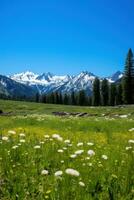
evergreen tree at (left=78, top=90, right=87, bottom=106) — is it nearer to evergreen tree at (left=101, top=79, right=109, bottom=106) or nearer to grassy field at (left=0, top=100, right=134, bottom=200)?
evergreen tree at (left=101, top=79, right=109, bottom=106)

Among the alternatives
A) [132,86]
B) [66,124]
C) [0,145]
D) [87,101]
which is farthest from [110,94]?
[0,145]

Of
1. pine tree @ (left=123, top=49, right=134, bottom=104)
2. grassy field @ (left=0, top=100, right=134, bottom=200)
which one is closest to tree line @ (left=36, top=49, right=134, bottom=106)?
pine tree @ (left=123, top=49, right=134, bottom=104)

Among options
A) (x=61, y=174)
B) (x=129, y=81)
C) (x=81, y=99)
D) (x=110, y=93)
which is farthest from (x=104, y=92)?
(x=61, y=174)

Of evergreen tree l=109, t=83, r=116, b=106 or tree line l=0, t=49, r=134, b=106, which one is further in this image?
evergreen tree l=109, t=83, r=116, b=106

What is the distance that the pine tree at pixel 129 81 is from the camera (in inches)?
4289

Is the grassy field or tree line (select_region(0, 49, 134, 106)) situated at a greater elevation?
tree line (select_region(0, 49, 134, 106))

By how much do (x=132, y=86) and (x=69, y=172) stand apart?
105307 mm

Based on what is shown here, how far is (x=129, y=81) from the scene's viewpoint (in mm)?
109562

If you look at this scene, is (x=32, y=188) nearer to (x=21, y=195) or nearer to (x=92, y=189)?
(x=21, y=195)

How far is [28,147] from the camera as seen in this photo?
35.1 feet

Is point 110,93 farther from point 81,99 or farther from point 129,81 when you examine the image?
point 129,81

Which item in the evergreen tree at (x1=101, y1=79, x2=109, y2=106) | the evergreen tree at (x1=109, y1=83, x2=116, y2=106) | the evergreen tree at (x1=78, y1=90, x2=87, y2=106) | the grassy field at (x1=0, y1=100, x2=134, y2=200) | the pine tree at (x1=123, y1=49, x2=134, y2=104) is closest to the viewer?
the grassy field at (x1=0, y1=100, x2=134, y2=200)

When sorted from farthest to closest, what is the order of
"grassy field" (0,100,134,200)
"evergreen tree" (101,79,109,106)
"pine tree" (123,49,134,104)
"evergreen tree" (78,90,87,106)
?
"evergreen tree" (78,90,87,106)
"evergreen tree" (101,79,109,106)
"pine tree" (123,49,134,104)
"grassy field" (0,100,134,200)

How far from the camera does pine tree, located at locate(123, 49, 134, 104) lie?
109 m
